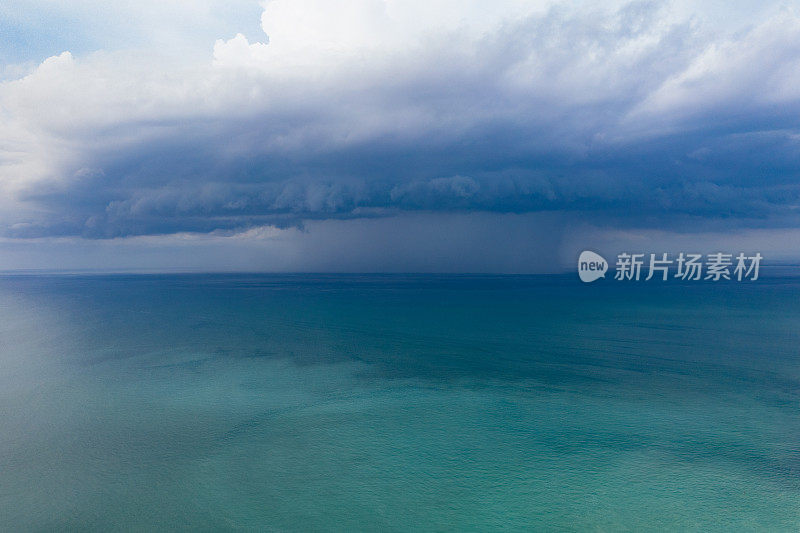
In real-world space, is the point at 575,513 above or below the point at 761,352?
below

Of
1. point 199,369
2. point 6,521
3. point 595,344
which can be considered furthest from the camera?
point 595,344

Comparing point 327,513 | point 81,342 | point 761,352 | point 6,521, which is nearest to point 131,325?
point 81,342

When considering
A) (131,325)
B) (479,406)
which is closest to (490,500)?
(479,406)

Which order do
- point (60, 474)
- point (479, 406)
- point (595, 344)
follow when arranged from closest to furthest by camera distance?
point (60, 474) < point (479, 406) < point (595, 344)

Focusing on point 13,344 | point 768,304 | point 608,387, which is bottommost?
point 13,344

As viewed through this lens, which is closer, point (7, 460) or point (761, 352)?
point (7, 460)

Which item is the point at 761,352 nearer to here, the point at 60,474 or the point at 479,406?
the point at 479,406
